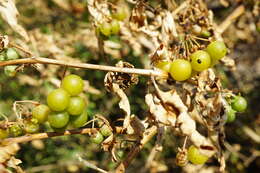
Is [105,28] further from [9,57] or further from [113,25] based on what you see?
[9,57]

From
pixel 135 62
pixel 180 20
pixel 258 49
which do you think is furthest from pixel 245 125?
pixel 180 20

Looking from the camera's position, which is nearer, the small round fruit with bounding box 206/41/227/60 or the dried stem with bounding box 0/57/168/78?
the dried stem with bounding box 0/57/168/78

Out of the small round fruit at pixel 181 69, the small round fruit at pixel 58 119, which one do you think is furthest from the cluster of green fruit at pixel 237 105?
the small round fruit at pixel 58 119

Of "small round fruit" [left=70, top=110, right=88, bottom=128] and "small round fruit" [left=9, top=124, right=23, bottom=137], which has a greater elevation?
"small round fruit" [left=70, top=110, right=88, bottom=128]

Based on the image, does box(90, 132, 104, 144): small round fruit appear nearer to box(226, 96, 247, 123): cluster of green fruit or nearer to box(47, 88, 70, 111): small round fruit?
box(47, 88, 70, 111): small round fruit

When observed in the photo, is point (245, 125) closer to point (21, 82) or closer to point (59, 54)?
point (59, 54)

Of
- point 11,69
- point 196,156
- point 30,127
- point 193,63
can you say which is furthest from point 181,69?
point 11,69

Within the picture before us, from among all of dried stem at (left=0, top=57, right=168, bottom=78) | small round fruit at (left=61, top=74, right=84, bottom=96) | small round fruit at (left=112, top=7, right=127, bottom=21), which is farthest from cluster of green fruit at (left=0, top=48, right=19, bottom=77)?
small round fruit at (left=112, top=7, right=127, bottom=21)
